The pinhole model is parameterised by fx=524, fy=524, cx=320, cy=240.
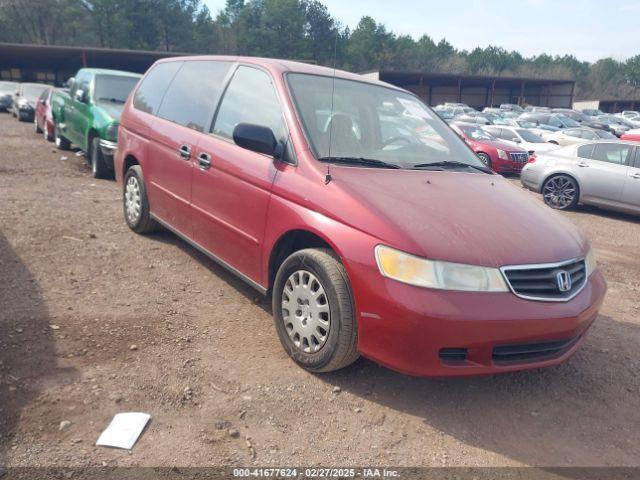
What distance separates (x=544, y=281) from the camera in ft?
9.53

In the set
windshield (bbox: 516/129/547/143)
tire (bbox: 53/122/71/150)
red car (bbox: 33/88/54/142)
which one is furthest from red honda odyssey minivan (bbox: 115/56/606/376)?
windshield (bbox: 516/129/547/143)

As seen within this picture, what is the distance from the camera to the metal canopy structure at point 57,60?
3192 centimetres

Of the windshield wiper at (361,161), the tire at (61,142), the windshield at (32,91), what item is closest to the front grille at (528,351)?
the windshield wiper at (361,161)

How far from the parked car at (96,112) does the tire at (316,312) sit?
5.63 m

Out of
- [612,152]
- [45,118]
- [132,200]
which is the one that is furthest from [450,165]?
[45,118]

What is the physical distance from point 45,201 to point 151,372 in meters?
4.55

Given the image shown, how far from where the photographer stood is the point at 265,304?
165 inches

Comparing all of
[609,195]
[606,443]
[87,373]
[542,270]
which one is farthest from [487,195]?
[609,195]

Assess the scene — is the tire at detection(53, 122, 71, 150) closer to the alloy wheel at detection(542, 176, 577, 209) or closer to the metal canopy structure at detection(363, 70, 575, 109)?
the alloy wheel at detection(542, 176, 577, 209)

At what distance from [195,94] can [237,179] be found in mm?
1301

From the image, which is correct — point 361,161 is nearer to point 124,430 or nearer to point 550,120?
point 124,430

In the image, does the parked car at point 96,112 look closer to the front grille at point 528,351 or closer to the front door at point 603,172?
the front grille at point 528,351

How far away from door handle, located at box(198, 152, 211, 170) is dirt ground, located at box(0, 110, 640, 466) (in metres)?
1.03

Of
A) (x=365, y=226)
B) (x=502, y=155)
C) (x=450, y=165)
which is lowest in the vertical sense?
(x=502, y=155)
